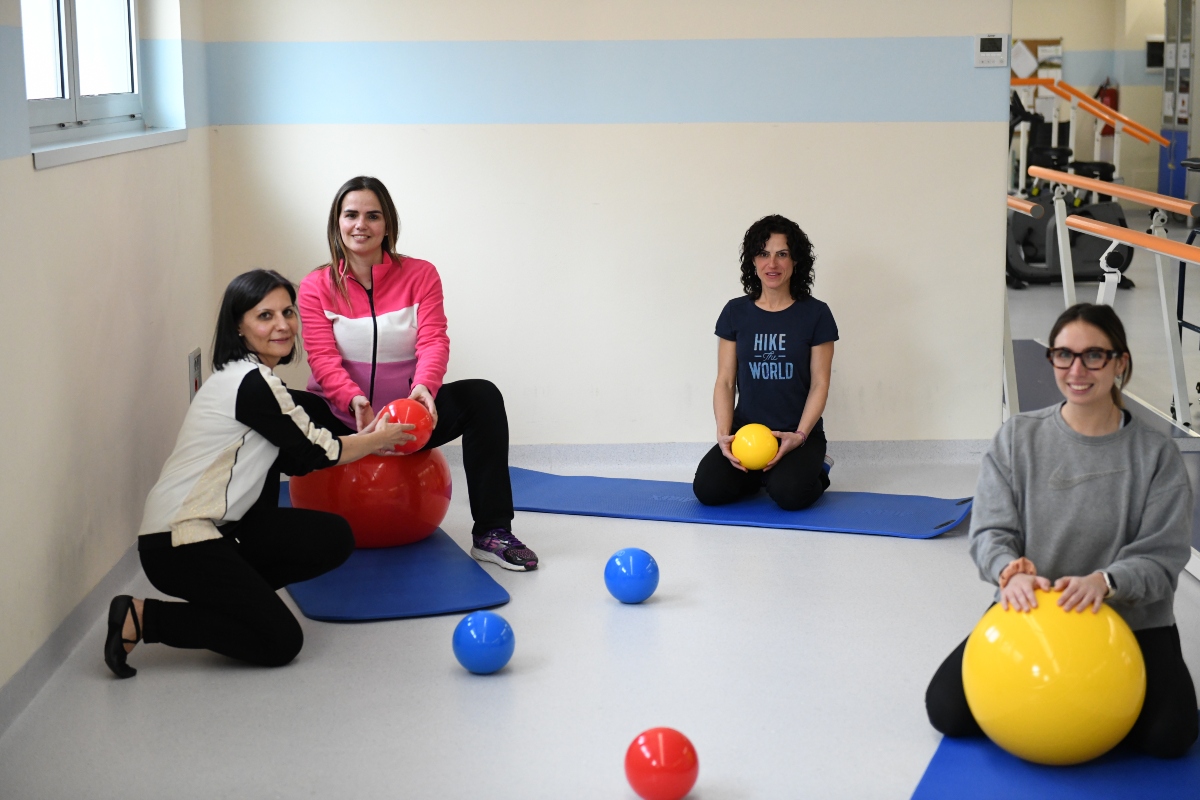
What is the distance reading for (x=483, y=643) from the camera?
8.61ft

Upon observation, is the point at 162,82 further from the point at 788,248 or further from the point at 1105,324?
the point at 1105,324

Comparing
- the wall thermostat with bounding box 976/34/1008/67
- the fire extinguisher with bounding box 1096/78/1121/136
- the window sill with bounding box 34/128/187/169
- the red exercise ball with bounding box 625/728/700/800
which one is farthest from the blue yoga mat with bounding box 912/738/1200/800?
the fire extinguisher with bounding box 1096/78/1121/136

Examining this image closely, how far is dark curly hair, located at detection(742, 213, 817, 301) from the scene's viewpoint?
13.4 ft

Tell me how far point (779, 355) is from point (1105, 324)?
1.95 meters

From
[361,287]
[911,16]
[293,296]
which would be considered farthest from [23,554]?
[911,16]

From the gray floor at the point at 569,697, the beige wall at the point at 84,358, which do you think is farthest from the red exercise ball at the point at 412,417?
the beige wall at the point at 84,358

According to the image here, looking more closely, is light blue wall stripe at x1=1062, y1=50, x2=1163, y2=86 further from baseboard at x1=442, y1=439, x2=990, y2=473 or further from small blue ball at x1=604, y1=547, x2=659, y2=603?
small blue ball at x1=604, y1=547, x2=659, y2=603

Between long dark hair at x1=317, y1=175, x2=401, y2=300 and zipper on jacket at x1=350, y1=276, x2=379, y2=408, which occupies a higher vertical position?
long dark hair at x1=317, y1=175, x2=401, y2=300

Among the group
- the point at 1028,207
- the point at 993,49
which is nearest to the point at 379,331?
the point at 993,49

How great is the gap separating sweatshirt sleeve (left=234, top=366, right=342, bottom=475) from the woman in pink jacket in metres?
0.57

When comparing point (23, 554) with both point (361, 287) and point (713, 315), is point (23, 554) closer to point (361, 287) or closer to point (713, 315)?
point (361, 287)

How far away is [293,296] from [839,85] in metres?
2.45

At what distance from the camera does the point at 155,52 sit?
3.96 m

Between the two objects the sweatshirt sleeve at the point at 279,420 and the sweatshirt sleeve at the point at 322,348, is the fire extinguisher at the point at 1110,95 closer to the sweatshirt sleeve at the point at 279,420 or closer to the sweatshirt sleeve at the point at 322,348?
the sweatshirt sleeve at the point at 322,348
